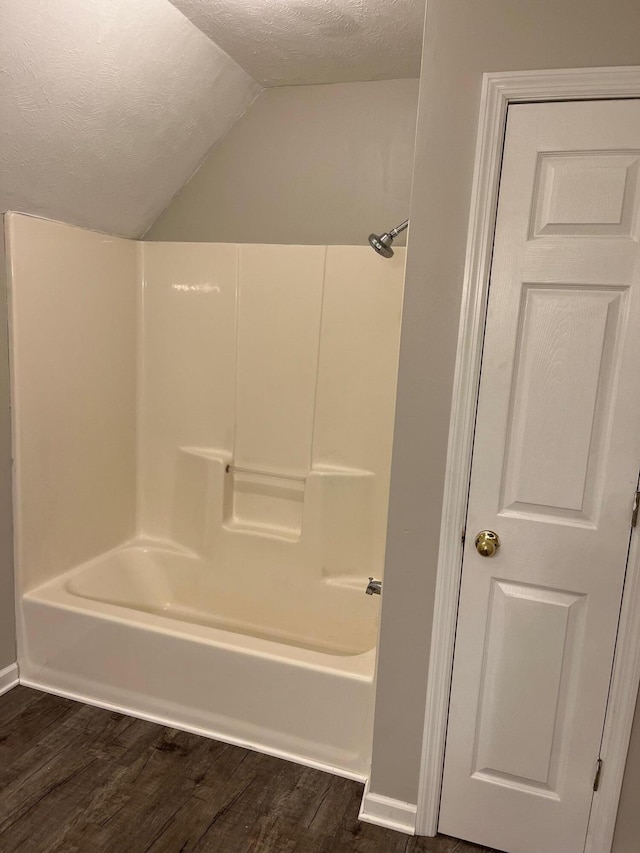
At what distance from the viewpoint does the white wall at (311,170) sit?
2537 mm

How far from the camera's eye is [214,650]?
2.18 m

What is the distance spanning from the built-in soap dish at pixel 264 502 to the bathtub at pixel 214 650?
0.65 ft

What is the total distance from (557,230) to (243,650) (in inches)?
64.5

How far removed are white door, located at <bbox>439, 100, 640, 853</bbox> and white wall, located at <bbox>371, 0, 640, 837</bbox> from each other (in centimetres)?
10

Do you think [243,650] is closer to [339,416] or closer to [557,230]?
[339,416]

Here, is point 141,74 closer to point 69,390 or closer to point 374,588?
point 69,390

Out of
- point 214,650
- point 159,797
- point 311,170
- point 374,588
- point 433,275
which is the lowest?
point 159,797

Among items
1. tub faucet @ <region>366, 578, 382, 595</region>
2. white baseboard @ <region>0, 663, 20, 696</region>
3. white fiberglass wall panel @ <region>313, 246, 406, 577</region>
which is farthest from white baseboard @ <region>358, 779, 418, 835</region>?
white baseboard @ <region>0, 663, 20, 696</region>

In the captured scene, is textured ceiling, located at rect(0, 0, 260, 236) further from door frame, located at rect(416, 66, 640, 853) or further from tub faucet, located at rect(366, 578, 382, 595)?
tub faucet, located at rect(366, 578, 382, 595)

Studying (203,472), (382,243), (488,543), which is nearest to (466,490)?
(488,543)

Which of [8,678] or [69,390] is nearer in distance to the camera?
[8,678]

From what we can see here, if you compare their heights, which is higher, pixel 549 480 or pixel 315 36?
pixel 315 36

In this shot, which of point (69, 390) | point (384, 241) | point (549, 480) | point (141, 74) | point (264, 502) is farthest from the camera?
point (264, 502)

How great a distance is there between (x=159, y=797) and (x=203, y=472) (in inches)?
54.2
